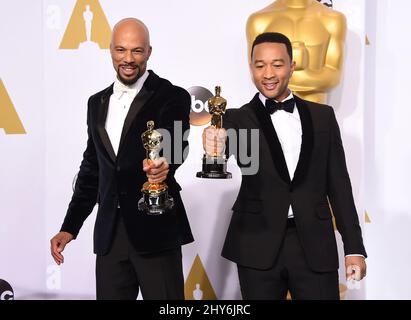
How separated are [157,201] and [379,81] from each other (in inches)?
68.1

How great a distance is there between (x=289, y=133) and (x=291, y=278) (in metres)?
0.47

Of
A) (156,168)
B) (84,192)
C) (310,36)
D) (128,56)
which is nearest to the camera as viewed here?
(156,168)

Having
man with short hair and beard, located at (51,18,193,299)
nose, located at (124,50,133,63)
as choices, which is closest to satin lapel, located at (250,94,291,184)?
man with short hair and beard, located at (51,18,193,299)

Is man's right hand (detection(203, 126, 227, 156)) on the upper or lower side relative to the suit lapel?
lower

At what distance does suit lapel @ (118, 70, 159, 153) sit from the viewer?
5.53 ft

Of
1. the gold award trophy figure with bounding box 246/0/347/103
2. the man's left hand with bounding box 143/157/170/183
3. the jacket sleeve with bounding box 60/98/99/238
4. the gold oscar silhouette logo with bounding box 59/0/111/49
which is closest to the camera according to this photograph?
the man's left hand with bounding box 143/157/170/183

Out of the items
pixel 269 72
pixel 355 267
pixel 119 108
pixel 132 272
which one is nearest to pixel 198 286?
pixel 132 272

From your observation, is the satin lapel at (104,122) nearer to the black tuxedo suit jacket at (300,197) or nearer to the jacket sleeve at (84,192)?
the jacket sleeve at (84,192)

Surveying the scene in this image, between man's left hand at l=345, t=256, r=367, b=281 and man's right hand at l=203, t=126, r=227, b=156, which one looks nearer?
man's right hand at l=203, t=126, r=227, b=156

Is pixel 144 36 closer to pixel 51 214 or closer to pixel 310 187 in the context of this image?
pixel 310 187

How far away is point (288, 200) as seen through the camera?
1712mm

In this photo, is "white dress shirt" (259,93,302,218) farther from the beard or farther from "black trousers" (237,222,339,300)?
the beard

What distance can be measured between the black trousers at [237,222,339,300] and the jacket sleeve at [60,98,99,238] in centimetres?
61

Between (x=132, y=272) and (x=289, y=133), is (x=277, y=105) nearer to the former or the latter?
(x=289, y=133)
